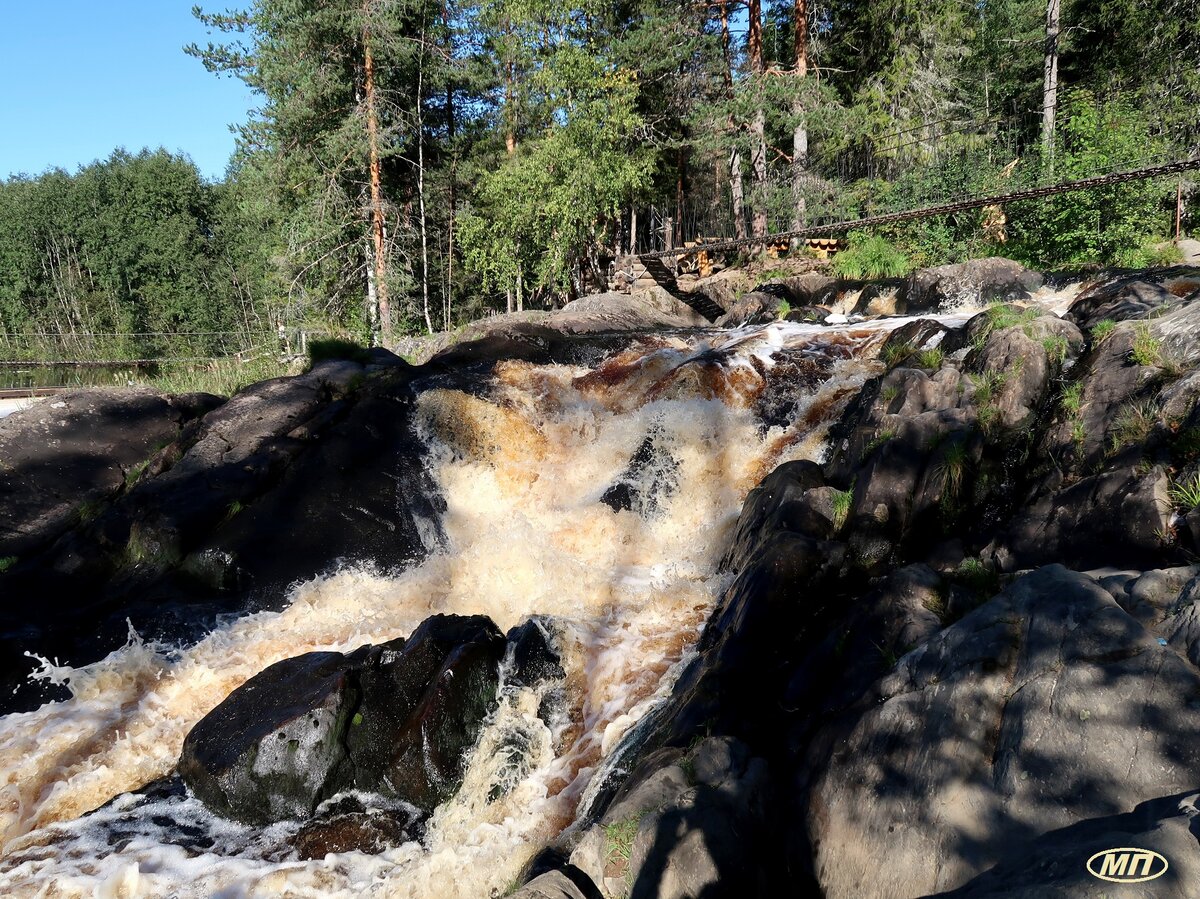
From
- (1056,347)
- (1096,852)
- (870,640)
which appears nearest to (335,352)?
(870,640)

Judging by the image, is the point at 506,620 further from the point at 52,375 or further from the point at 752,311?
the point at 52,375

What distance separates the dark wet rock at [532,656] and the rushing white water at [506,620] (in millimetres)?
113

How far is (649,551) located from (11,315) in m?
44.4

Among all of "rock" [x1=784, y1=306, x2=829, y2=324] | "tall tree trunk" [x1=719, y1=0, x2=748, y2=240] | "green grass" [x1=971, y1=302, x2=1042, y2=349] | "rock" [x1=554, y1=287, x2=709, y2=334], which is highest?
"tall tree trunk" [x1=719, y1=0, x2=748, y2=240]

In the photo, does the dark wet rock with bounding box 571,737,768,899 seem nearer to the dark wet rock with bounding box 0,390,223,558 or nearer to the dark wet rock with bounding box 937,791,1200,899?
the dark wet rock with bounding box 937,791,1200,899

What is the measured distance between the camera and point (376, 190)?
17.0 metres

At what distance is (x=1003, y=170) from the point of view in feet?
50.9

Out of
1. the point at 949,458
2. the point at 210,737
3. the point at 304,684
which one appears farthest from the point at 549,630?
the point at 949,458

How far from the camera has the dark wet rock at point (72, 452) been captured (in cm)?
894

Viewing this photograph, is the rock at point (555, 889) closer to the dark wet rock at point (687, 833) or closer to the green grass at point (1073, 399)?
the dark wet rock at point (687, 833)

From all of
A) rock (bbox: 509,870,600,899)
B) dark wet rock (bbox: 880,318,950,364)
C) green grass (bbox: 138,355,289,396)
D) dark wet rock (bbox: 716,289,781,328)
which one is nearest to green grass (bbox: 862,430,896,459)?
dark wet rock (bbox: 880,318,950,364)

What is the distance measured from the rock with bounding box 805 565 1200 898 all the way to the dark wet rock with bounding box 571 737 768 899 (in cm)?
32

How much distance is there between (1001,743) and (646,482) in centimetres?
621

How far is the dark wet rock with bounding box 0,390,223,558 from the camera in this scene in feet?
29.3
